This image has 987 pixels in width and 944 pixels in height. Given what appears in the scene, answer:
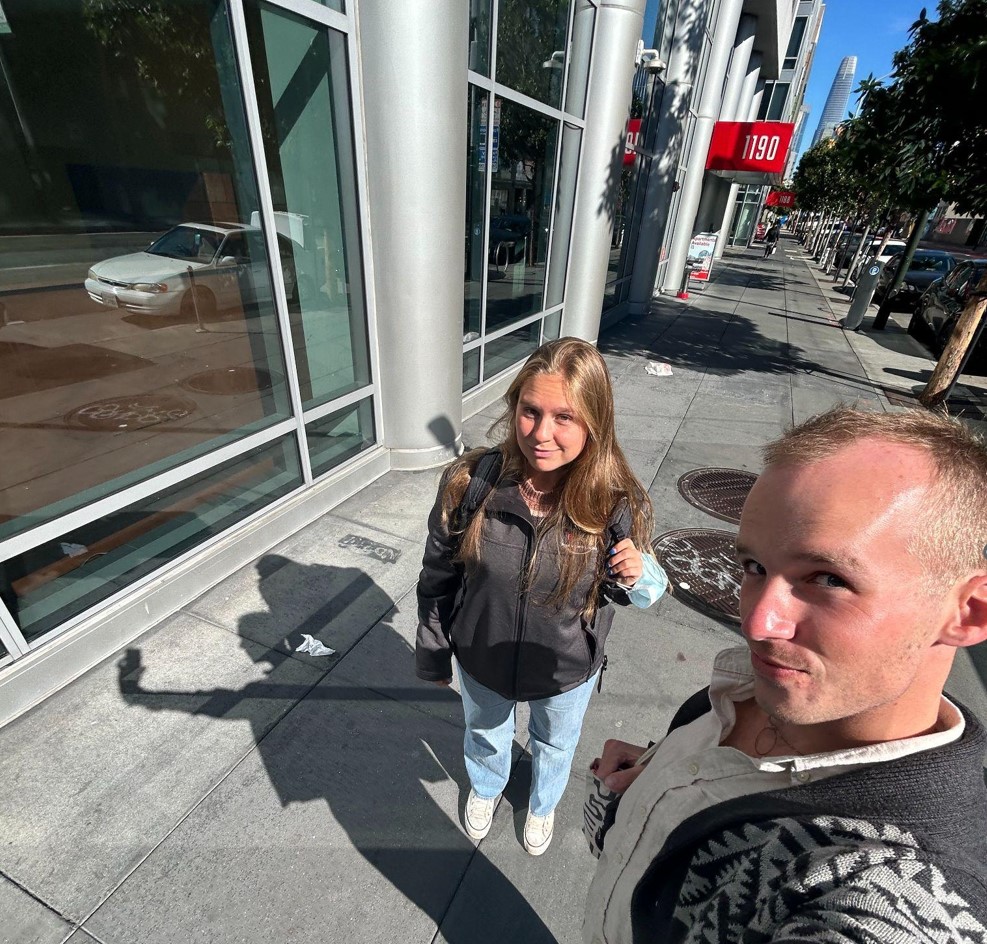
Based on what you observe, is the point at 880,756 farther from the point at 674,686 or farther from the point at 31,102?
the point at 31,102

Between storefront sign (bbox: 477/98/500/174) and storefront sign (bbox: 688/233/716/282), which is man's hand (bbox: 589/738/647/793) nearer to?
storefront sign (bbox: 477/98/500/174)

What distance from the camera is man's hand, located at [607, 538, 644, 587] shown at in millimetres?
1699

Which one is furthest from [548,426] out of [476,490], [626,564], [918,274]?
[918,274]

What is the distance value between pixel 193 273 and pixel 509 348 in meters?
4.40

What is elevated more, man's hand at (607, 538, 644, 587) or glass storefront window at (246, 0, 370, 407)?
glass storefront window at (246, 0, 370, 407)

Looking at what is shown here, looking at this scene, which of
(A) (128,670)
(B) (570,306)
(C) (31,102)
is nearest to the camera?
(C) (31,102)

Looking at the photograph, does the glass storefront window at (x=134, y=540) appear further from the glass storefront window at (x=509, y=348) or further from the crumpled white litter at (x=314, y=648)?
the glass storefront window at (x=509, y=348)

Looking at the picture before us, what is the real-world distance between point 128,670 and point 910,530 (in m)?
3.60

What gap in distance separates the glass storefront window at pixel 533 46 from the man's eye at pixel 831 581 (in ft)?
21.3

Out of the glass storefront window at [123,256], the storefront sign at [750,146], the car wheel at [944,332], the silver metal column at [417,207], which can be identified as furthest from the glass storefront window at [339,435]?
the storefront sign at [750,146]

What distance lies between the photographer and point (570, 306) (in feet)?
27.6

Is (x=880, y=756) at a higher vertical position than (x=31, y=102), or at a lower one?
lower

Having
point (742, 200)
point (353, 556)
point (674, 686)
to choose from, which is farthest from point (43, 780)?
point (742, 200)

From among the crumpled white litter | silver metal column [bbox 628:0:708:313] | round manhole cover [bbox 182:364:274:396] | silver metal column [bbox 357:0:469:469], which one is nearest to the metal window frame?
silver metal column [bbox 357:0:469:469]
